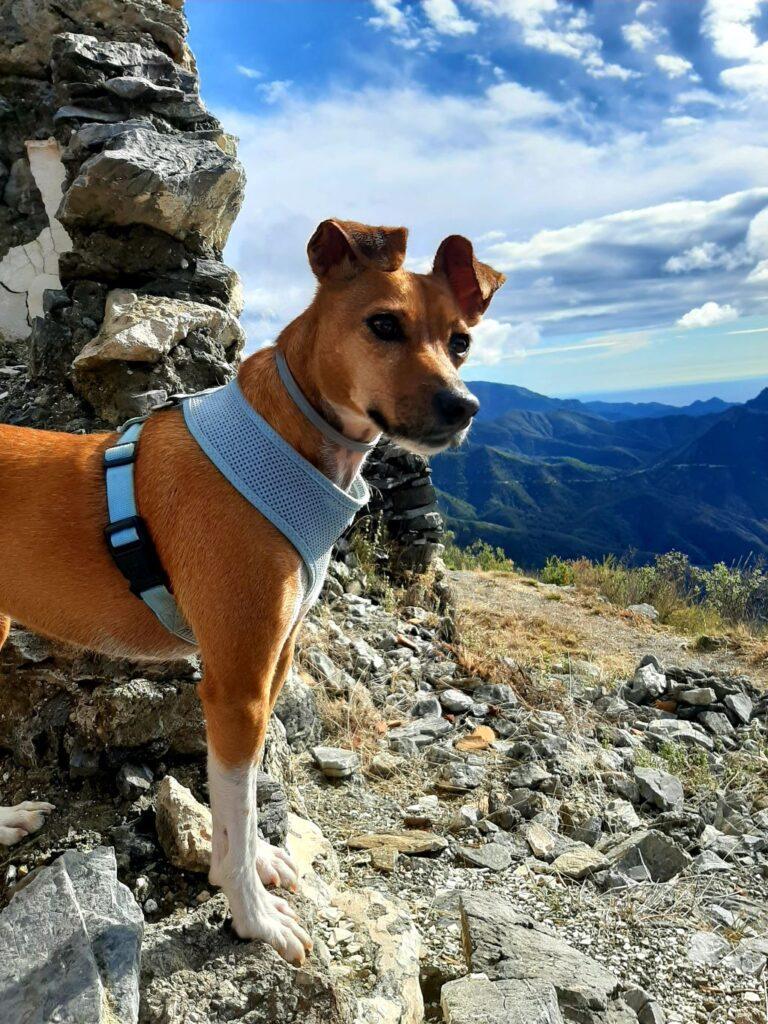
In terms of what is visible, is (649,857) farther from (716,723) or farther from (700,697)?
(700,697)

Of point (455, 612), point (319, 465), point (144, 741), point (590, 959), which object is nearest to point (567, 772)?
point (590, 959)

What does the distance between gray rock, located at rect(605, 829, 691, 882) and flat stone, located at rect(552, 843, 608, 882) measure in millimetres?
87

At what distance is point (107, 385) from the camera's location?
4.37 m

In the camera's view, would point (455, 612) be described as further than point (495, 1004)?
Yes

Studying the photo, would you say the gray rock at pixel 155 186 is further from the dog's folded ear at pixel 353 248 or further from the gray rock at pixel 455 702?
the gray rock at pixel 455 702

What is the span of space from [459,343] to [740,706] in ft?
22.5

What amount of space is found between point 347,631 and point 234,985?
5653 mm

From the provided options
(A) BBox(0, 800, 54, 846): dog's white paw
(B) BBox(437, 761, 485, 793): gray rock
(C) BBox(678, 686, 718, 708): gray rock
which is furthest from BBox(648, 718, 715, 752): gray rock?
(A) BBox(0, 800, 54, 846): dog's white paw

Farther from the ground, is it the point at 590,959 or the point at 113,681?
the point at 113,681

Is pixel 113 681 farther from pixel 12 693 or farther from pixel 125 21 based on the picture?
pixel 125 21

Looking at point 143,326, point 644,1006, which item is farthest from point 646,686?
point 143,326

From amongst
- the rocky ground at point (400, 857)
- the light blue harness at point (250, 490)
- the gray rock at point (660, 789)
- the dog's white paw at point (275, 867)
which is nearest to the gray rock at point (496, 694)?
the rocky ground at point (400, 857)

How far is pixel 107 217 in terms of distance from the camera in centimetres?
471

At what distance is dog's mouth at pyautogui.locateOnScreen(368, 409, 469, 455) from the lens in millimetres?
2508
